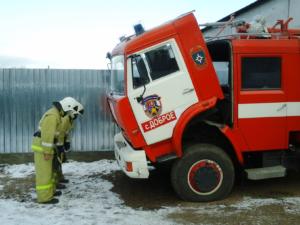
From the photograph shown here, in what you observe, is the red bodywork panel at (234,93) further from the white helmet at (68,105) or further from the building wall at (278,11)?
the building wall at (278,11)

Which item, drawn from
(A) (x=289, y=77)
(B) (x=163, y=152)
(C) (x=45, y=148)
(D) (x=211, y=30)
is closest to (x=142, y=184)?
(B) (x=163, y=152)

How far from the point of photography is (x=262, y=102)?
6.74 metres

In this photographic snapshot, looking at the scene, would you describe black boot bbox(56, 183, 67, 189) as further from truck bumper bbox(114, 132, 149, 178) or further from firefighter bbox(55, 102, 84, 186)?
truck bumper bbox(114, 132, 149, 178)

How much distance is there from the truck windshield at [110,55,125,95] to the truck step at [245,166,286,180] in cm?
247

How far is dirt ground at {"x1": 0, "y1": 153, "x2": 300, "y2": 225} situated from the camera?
601 centimetres

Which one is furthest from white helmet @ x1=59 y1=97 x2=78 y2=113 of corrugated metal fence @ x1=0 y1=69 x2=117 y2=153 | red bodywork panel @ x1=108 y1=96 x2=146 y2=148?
corrugated metal fence @ x1=0 y1=69 x2=117 y2=153

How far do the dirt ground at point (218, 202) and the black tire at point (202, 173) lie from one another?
0.56 ft

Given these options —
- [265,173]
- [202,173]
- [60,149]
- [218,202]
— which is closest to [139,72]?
[202,173]

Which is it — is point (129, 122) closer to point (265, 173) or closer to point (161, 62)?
point (161, 62)

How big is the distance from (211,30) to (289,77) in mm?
6355

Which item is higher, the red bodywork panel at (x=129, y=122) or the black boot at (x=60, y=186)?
the red bodywork panel at (x=129, y=122)

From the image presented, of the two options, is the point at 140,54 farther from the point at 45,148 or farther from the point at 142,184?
the point at 142,184

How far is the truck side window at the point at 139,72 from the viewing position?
6.31 metres

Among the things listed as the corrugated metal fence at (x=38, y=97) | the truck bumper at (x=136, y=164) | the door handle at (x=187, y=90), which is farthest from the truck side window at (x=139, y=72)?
the corrugated metal fence at (x=38, y=97)
